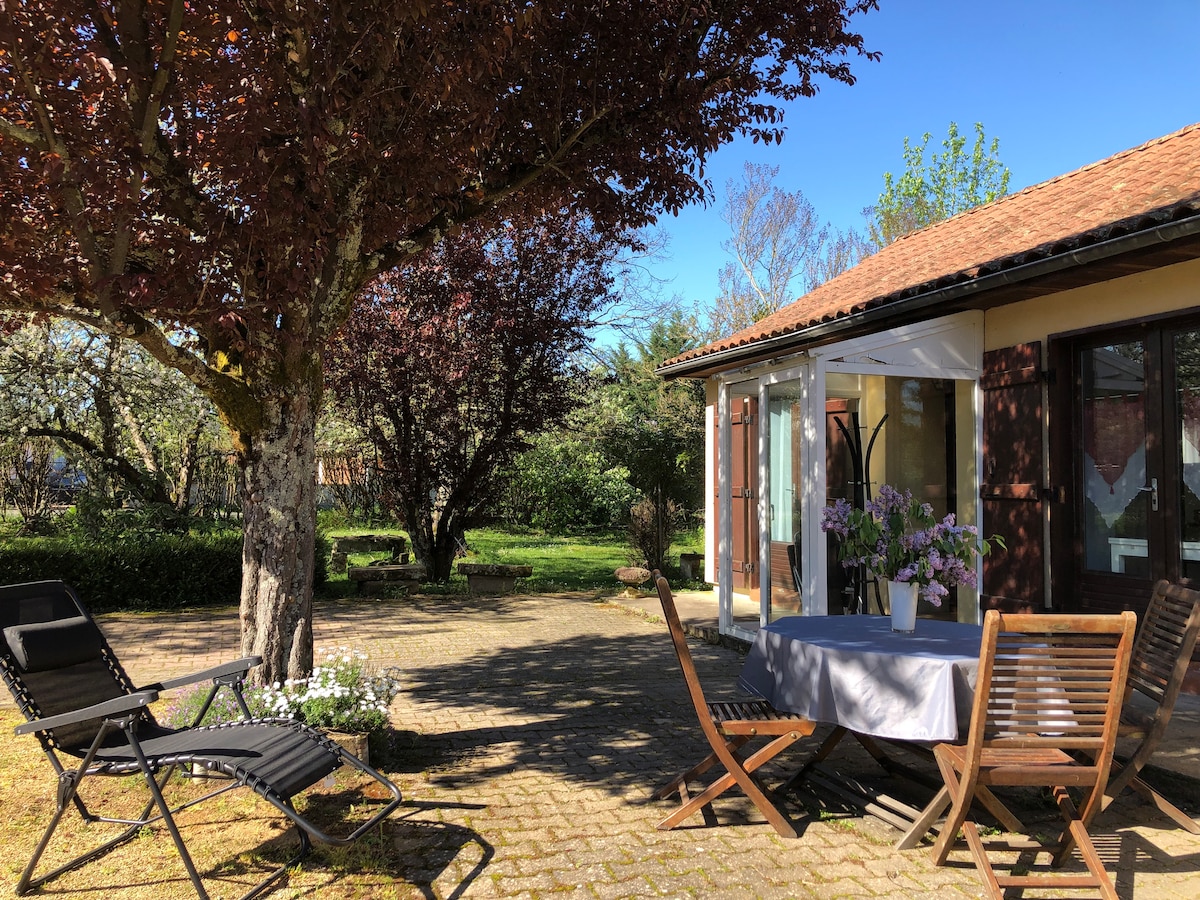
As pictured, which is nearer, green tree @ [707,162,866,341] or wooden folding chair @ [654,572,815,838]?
wooden folding chair @ [654,572,815,838]

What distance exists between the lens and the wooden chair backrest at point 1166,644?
357 centimetres

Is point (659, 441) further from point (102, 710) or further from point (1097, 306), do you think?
point (102, 710)

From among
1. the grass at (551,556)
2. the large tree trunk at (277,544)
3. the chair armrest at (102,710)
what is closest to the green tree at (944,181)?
the grass at (551,556)

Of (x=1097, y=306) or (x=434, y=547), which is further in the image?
(x=434, y=547)

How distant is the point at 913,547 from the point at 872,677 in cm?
90

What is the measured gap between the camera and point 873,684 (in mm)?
3656

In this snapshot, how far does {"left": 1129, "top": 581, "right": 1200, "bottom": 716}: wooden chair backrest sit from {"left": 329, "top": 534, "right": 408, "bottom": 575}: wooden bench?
1076 centimetres

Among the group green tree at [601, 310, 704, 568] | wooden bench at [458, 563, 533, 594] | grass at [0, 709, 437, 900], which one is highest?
green tree at [601, 310, 704, 568]

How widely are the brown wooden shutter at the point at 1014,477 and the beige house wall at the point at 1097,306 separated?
16cm

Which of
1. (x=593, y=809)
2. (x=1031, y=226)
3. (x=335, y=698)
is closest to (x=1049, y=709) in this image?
(x=593, y=809)

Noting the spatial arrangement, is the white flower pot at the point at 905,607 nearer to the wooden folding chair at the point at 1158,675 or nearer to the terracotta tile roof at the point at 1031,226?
the wooden folding chair at the point at 1158,675

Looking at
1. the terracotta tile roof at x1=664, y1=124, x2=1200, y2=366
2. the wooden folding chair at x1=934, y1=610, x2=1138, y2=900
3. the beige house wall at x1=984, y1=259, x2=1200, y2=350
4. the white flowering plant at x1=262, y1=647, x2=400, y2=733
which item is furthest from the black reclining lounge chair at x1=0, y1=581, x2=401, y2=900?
the beige house wall at x1=984, y1=259, x2=1200, y2=350

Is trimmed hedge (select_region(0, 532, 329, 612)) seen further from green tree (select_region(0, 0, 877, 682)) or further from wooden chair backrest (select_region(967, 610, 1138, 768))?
wooden chair backrest (select_region(967, 610, 1138, 768))

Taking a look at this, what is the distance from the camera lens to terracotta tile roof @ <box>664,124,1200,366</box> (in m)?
5.59
